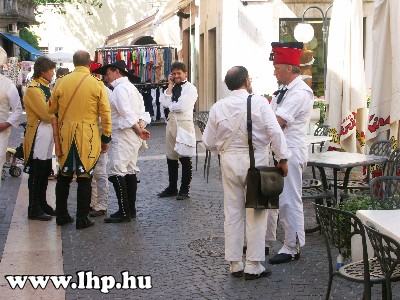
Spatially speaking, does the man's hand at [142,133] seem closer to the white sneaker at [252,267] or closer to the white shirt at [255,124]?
the white shirt at [255,124]

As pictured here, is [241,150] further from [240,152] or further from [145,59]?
[145,59]

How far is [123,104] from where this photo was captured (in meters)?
9.88

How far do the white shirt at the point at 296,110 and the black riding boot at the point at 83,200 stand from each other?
2694 millimetres

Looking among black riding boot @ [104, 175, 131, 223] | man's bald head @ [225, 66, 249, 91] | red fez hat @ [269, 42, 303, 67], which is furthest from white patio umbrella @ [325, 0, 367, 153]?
man's bald head @ [225, 66, 249, 91]

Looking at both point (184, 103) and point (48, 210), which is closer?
point (48, 210)

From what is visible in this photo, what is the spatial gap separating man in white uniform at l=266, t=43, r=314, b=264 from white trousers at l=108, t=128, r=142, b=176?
2551 millimetres

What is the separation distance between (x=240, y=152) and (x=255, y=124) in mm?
271

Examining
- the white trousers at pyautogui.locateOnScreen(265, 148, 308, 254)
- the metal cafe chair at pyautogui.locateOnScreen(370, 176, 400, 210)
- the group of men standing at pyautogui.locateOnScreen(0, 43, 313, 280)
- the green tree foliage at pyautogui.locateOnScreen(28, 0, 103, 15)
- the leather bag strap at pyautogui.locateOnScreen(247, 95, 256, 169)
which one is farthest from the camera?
the green tree foliage at pyautogui.locateOnScreen(28, 0, 103, 15)

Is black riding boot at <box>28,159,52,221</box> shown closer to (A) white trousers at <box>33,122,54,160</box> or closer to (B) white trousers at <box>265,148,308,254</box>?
(A) white trousers at <box>33,122,54,160</box>

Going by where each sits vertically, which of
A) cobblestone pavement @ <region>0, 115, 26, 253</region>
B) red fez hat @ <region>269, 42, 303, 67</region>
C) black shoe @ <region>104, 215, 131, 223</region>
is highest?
red fez hat @ <region>269, 42, 303, 67</region>

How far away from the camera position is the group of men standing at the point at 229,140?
7270mm

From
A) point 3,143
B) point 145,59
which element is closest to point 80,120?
point 3,143

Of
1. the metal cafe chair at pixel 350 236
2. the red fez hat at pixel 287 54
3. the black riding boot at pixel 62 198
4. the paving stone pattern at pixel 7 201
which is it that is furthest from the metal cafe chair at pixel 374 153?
the paving stone pattern at pixel 7 201

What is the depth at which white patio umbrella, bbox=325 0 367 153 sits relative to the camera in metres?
12.3
